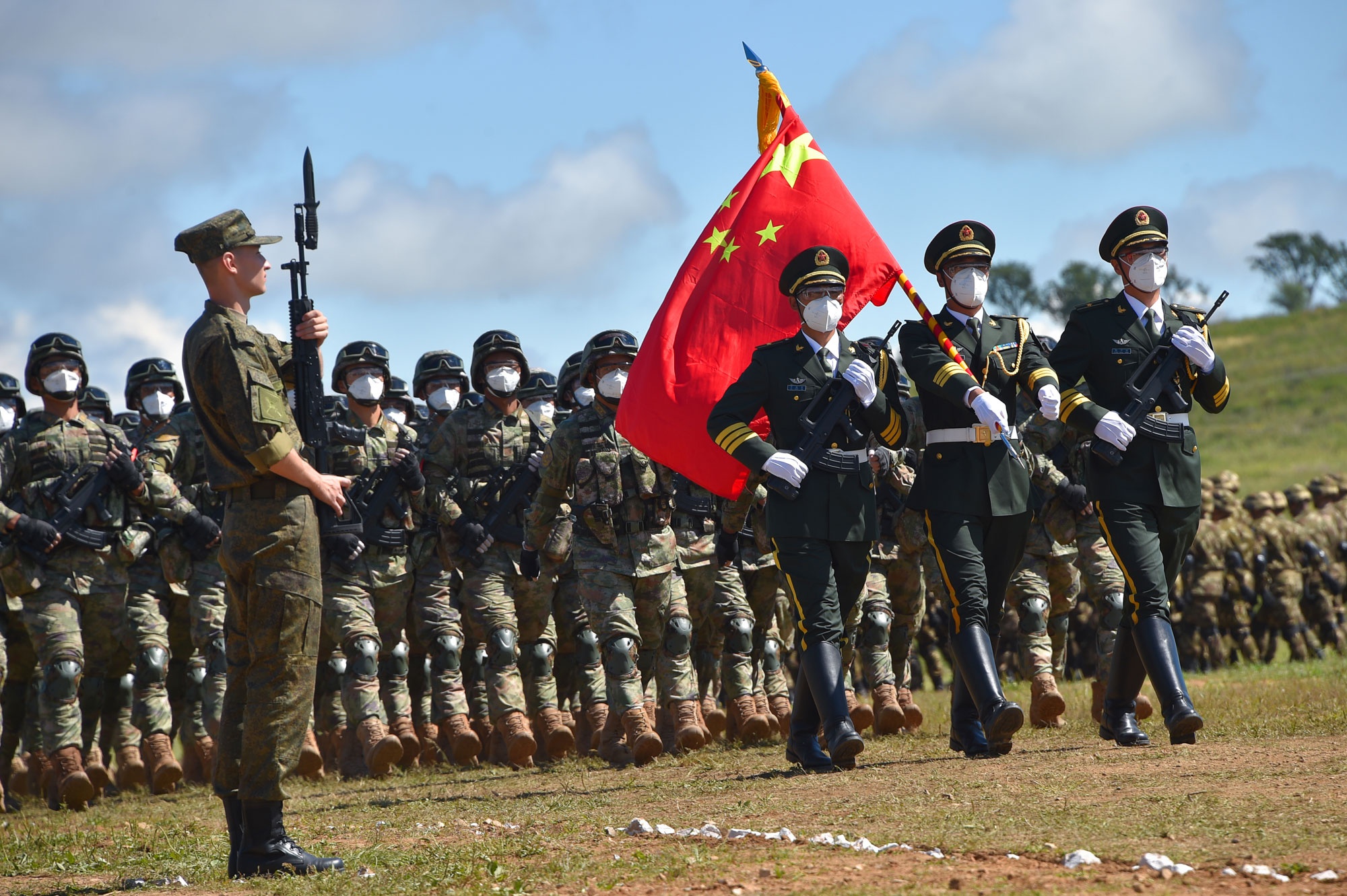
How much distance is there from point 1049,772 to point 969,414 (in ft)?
6.72

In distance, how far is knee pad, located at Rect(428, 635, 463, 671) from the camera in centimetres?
1175

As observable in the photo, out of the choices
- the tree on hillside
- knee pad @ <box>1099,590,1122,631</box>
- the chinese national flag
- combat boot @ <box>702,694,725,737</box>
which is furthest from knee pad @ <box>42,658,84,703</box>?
the tree on hillside

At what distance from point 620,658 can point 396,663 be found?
2.30 m

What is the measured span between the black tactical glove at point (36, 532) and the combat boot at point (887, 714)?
17.9 feet

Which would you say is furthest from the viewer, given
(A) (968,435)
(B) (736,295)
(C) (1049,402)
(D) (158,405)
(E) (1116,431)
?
(D) (158,405)

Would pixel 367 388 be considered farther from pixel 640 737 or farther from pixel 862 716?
pixel 862 716

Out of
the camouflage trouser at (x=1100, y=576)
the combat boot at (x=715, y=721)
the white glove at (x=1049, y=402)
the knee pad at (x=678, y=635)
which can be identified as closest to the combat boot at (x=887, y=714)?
the combat boot at (x=715, y=721)

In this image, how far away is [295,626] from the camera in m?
6.41

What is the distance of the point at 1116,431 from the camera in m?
8.60

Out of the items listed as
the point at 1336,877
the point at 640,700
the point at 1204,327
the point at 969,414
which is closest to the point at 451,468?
the point at 640,700

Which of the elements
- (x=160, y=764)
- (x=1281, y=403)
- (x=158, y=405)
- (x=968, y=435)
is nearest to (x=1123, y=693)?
(x=968, y=435)

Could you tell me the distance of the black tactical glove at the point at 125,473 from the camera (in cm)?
1123

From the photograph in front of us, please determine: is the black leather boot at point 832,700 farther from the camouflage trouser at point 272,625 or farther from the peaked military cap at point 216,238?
the peaked military cap at point 216,238

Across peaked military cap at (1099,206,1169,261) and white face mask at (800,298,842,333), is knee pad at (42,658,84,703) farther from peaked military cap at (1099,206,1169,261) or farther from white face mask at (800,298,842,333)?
peaked military cap at (1099,206,1169,261)
